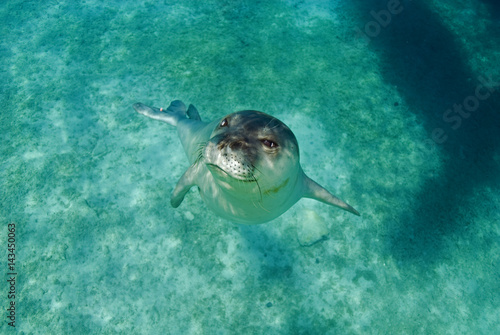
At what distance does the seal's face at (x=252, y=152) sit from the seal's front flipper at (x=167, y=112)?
8.97ft

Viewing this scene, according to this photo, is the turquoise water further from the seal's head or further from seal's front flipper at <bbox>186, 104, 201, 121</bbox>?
the seal's head

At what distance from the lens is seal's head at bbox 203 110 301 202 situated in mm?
1798

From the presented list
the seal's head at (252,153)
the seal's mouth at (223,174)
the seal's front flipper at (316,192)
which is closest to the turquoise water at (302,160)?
the seal's front flipper at (316,192)

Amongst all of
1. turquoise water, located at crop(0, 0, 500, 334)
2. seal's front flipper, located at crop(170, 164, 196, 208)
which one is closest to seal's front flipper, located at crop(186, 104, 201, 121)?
turquoise water, located at crop(0, 0, 500, 334)

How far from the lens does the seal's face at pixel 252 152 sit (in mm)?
1796

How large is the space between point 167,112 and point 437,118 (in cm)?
510

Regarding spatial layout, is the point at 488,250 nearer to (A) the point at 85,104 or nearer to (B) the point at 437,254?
(B) the point at 437,254

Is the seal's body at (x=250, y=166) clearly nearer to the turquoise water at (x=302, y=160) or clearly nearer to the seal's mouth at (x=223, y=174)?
the seal's mouth at (x=223, y=174)

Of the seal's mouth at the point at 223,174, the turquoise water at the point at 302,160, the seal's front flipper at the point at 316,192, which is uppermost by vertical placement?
the seal's mouth at the point at 223,174

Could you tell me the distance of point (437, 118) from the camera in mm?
5762

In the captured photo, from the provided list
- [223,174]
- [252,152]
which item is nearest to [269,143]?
[252,152]

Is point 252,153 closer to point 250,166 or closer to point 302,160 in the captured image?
point 250,166

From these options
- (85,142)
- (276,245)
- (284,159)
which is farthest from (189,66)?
(284,159)

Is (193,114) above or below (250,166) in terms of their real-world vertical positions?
below
